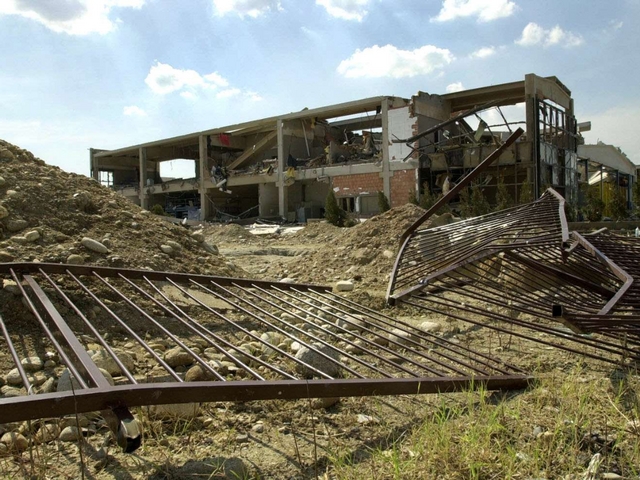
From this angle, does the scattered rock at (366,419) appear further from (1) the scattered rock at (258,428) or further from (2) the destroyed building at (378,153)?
(2) the destroyed building at (378,153)

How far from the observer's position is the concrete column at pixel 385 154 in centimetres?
1914

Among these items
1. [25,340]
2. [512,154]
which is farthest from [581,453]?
[512,154]

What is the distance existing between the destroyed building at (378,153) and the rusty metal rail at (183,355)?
13109 millimetres

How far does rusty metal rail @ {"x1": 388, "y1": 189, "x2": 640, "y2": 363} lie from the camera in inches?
94.0

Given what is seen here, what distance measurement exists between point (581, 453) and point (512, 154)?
16.7m

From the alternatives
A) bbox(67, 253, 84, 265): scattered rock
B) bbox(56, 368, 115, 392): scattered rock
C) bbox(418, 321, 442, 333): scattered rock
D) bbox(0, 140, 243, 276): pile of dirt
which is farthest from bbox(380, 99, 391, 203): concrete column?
bbox(56, 368, 115, 392): scattered rock

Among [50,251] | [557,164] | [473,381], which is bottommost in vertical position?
[473,381]

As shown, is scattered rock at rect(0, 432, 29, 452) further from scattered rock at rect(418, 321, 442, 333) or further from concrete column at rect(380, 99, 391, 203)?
concrete column at rect(380, 99, 391, 203)

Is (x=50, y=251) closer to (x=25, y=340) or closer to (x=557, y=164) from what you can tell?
(x=25, y=340)

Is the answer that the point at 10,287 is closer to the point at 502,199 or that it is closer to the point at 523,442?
the point at 523,442

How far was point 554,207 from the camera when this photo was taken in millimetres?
5031

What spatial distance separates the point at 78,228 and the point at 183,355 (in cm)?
226

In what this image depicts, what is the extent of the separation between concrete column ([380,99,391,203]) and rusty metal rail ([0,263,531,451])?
50.9ft

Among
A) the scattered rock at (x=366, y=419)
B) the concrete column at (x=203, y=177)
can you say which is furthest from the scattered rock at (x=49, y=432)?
the concrete column at (x=203, y=177)
